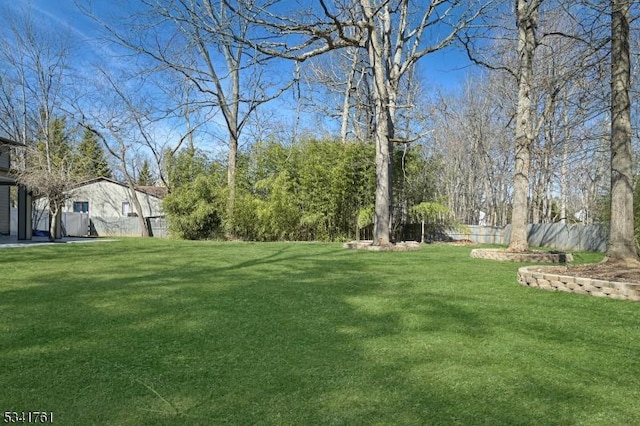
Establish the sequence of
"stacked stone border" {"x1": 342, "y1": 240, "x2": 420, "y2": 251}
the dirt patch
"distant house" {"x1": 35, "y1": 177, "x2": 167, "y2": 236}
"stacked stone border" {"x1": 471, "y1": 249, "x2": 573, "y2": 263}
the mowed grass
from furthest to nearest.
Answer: "distant house" {"x1": 35, "y1": 177, "x2": 167, "y2": 236}, "stacked stone border" {"x1": 342, "y1": 240, "x2": 420, "y2": 251}, "stacked stone border" {"x1": 471, "y1": 249, "x2": 573, "y2": 263}, the dirt patch, the mowed grass

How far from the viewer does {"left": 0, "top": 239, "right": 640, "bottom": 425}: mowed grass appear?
1.95m

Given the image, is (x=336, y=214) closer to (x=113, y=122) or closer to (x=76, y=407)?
(x=113, y=122)

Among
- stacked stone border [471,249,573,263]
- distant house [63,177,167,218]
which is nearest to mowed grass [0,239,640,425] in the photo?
stacked stone border [471,249,573,263]

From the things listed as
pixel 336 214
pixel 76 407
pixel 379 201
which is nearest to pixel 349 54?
pixel 336 214

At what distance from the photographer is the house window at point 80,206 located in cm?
2372

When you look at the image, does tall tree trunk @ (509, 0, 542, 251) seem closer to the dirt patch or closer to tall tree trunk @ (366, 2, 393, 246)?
tall tree trunk @ (366, 2, 393, 246)

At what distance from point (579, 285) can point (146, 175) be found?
3259 centimetres

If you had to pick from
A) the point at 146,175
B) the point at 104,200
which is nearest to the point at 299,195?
the point at 104,200

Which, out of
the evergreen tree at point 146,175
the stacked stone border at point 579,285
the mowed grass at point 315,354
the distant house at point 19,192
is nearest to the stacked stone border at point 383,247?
the stacked stone border at point 579,285

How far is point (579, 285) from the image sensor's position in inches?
196

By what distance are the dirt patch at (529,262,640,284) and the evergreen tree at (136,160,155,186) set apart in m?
31.3

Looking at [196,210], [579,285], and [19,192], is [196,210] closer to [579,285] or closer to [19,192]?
[19,192]

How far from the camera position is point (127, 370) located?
2369mm

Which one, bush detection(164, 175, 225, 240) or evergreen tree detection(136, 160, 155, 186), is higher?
evergreen tree detection(136, 160, 155, 186)
